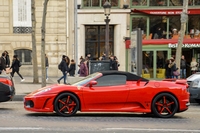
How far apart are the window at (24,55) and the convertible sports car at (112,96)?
793 inches

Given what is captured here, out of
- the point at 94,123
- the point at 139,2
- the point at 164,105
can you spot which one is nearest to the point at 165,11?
the point at 139,2

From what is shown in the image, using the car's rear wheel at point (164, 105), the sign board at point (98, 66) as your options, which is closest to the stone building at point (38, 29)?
the sign board at point (98, 66)

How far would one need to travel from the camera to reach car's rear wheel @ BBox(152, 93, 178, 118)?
1348 centimetres

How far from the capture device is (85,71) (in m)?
26.7

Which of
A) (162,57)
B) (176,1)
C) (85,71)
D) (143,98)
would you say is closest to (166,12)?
(176,1)

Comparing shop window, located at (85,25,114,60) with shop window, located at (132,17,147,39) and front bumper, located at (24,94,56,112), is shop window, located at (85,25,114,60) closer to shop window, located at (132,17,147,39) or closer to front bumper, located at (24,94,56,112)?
shop window, located at (132,17,147,39)

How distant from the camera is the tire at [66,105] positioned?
13.1m

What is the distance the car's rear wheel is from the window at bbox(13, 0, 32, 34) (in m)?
21.1

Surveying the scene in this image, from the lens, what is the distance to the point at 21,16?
3325 cm

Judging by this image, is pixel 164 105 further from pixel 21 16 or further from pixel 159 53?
pixel 21 16

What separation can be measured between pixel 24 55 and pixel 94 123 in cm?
2181

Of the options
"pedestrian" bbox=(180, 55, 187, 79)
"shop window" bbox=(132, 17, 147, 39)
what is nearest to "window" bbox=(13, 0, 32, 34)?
"shop window" bbox=(132, 17, 147, 39)

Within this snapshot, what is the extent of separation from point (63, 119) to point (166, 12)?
76.6 feet

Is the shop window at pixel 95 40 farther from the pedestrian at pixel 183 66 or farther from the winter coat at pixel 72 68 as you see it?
the winter coat at pixel 72 68
